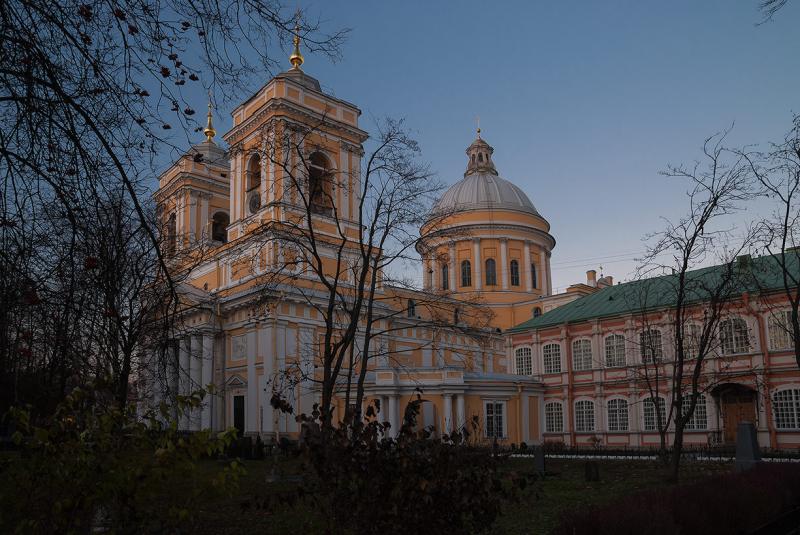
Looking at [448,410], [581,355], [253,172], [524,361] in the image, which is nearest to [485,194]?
[524,361]

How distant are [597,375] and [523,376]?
455cm

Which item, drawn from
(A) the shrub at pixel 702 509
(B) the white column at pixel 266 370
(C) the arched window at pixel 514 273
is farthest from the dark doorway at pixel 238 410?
(A) the shrub at pixel 702 509

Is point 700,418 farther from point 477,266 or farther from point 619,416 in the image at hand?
point 477,266

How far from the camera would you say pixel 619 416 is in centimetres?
4166

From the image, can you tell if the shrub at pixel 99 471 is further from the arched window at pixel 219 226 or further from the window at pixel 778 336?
the arched window at pixel 219 226

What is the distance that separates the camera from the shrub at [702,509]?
8227 millimetres

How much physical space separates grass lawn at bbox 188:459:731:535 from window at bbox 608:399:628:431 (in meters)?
13.1

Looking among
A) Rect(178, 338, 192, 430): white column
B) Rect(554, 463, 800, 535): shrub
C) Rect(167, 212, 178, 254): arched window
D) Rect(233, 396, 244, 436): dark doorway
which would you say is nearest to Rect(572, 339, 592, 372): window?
Rect(233, 396, 244, 436): dark doorway

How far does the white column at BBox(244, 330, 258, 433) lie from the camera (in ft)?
136

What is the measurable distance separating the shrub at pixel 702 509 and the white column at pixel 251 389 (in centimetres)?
3115

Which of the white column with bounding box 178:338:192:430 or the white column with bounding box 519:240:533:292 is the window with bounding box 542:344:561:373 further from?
the white column with bounding box 178:338:192:430

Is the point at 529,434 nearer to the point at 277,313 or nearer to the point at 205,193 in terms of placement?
the point at 277,313

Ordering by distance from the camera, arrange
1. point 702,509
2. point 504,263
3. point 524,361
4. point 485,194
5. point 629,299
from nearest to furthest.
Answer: point 702,509 < point 629,299 < point 524,361 < point 504,263 < point 485,194

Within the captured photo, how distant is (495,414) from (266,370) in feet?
43.9
